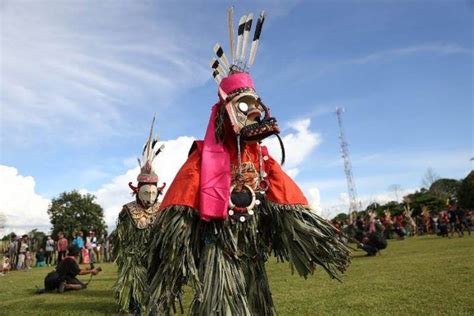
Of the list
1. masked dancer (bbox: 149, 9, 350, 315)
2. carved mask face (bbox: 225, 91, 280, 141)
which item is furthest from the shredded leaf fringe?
carved mask face (bbox: 225, 91, 280, 141)

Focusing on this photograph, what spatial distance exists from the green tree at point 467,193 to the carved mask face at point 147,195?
3615 cm

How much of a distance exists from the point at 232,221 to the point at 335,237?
910 millimetres

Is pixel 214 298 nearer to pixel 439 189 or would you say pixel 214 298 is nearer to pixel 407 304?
pixel 407 304

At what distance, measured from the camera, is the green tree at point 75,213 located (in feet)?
176

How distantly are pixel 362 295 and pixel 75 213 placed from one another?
54.3 metres

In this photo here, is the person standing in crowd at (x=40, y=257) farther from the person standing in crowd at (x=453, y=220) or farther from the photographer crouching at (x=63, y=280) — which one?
the person standing in crowd at (x=453, y=220)

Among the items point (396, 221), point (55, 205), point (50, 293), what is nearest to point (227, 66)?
point (50, 293)

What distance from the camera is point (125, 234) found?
739cm

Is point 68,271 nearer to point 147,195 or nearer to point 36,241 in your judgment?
point 147,195

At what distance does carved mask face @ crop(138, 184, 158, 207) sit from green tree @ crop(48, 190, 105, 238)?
4975 cm

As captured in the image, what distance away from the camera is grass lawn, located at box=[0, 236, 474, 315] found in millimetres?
5699

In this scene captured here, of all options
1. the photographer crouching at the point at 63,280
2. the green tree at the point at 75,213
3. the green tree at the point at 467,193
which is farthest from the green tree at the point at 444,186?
the photographer crouching at the point at 63,280

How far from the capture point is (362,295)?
261 inches

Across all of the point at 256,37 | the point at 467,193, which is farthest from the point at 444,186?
the point at 256,37
